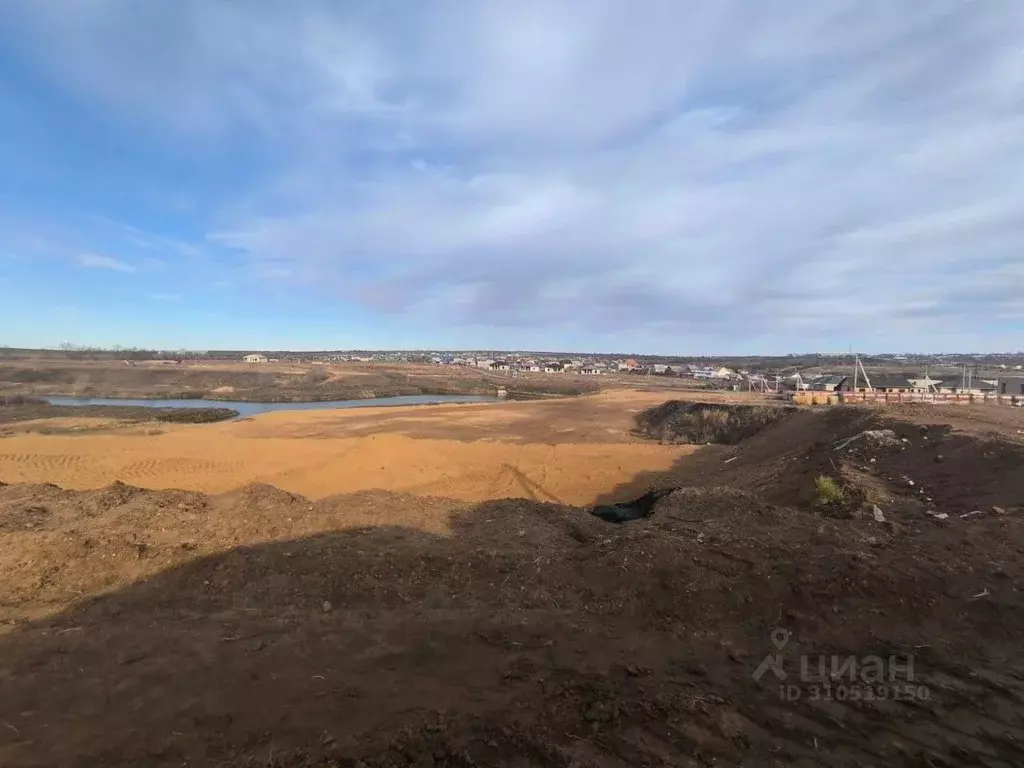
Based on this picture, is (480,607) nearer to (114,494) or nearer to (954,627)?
(954,627)

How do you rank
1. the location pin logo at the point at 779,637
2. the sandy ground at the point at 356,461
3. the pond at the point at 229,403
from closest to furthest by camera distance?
the location pin logo at the point at 779,637 → the sandy ground at the point at 356,461 → the pond at the point at 229,403

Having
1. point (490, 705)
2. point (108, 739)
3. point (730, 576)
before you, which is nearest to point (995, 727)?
point (730, 576)

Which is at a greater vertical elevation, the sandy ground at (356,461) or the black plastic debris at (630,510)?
the black plastic debris at (630,510)

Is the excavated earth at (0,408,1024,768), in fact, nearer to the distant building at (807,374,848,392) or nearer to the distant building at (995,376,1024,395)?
the distant building at (807,374,848,392)

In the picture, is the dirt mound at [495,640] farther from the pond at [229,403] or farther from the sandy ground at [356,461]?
the pond at [229,403]

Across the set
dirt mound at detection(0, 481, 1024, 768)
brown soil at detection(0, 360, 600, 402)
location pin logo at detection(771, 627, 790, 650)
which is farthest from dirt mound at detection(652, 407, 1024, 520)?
brown soil at detection(0, 360, 600, 402)

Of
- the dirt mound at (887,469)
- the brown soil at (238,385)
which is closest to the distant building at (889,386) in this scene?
the dirt mound at (887,469)

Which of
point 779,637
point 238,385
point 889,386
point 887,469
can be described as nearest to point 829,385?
point 889,386

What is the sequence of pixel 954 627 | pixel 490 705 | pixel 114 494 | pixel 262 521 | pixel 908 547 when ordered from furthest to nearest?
pixel 114 494
pixel 262 521
pixel 908 547
pixel 954 627
pixel 490 705
